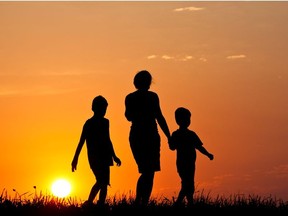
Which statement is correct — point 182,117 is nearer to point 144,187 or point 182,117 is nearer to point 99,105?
point 99,105

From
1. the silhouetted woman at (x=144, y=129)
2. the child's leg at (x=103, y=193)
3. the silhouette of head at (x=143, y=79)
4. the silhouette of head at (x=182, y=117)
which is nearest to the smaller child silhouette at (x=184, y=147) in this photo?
the silhouette of head at (x=182, y=117)

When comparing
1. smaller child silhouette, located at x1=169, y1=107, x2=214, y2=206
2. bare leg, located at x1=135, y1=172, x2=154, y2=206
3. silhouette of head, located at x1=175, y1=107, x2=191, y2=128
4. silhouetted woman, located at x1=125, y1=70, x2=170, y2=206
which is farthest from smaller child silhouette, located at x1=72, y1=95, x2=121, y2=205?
silhouette of head, located at x1=175, y1=107, x2=191, y2=128

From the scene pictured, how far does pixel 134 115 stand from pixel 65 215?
2.49 m

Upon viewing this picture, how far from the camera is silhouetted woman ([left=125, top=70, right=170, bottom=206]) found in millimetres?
12625

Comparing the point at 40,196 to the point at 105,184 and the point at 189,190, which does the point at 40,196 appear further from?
the point at 189,190

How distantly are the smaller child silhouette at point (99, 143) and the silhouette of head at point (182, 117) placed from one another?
5.04ft

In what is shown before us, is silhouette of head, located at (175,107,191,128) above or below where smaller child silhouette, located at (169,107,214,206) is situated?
above

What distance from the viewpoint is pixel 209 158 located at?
14156 millimetres

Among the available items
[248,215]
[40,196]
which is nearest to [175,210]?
[248,215]

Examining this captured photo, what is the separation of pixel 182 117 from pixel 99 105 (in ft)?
5.89

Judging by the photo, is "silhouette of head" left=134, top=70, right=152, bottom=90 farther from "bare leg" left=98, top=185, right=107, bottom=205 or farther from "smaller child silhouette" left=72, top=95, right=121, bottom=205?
"bare leg" left=98, top=185, right=107, bottom=205

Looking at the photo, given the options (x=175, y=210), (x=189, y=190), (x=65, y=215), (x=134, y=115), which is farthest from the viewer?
(x=189, y=190)

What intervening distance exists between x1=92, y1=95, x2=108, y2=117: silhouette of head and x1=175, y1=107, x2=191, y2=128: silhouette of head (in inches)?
62.4

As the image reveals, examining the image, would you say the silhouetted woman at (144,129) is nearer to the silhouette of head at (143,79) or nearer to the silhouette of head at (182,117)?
the silhouette of head at (143,79)
